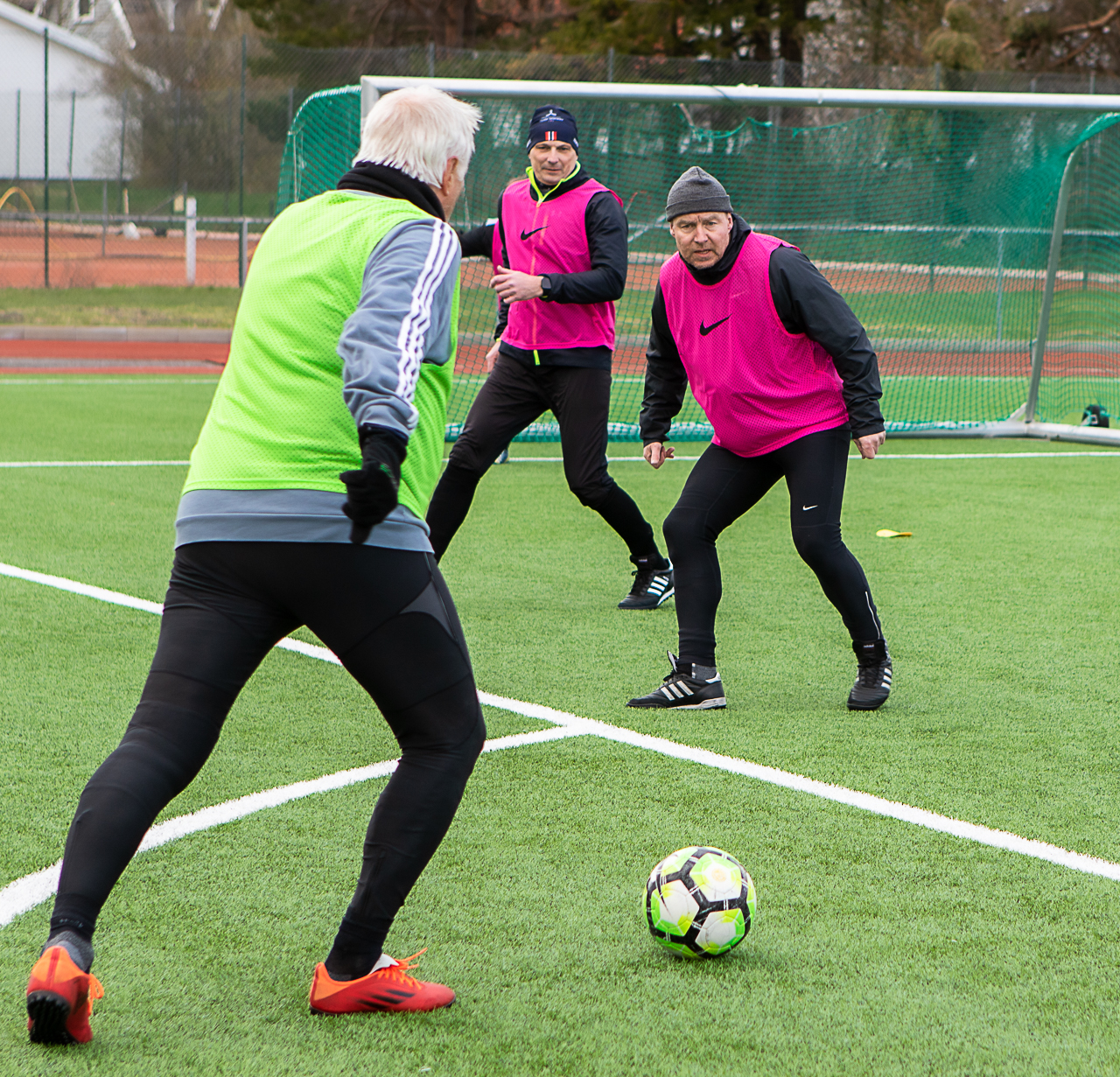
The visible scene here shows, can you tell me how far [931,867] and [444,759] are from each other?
1482 mm

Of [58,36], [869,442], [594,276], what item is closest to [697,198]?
[869,442]

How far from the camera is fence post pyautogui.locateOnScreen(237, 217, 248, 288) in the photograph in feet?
74.0

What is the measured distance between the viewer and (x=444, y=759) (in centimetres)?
277

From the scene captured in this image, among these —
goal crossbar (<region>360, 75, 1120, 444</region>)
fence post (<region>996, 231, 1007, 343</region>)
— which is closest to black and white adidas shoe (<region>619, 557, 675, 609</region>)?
goal crossbar (<region>360, 75, 1120, 444</region>)

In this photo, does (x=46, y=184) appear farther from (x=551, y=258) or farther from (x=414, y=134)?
(x=414, y=134)

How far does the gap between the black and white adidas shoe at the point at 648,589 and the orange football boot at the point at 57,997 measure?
4.12m

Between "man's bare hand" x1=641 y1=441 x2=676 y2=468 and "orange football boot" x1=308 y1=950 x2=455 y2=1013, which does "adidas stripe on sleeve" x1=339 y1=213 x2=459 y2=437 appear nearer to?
"orange football boot" x1=308 y1=950 x2=455 y2=1013

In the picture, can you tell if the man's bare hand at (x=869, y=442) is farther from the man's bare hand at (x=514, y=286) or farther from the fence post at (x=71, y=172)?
the fence post at (x=71, y=172)

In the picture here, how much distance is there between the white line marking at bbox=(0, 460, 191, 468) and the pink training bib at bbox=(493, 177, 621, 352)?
14.8 ft

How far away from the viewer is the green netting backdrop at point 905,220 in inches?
486

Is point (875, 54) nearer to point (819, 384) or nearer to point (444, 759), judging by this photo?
point (819, 384)

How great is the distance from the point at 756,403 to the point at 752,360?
0.48ft

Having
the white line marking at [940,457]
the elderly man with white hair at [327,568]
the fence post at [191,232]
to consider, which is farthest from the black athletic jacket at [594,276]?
the fence post at [191,232]

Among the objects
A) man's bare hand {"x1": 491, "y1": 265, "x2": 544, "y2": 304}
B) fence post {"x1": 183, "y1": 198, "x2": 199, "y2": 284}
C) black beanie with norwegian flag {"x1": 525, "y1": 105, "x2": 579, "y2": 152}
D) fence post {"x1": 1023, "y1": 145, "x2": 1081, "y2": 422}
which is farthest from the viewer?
fence post {"x1": 183, "y1": 198, "x2": 199, "y2": 284}
